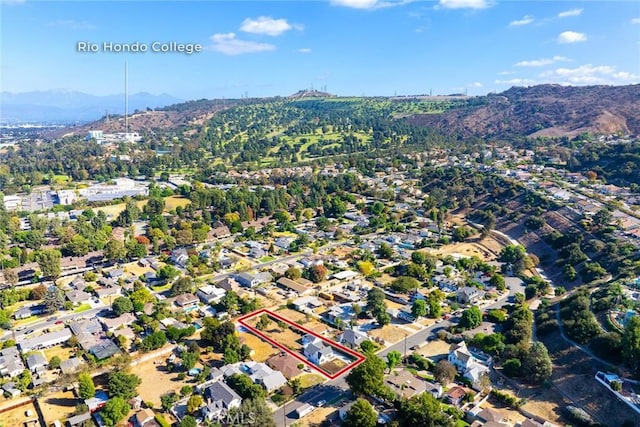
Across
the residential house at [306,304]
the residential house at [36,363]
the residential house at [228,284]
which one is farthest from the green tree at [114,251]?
the residential house at [306,304]

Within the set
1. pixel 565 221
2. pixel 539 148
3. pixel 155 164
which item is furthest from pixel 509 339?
pixel 155 164

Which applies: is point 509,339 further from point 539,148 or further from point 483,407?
point 539,148

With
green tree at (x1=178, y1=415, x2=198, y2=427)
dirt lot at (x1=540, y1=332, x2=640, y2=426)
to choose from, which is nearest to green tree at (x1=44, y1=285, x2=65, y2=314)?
green tree at (x1=178, y1=415, x2=198, y2=427)

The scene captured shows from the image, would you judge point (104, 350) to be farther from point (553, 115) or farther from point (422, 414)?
point (553, 115)

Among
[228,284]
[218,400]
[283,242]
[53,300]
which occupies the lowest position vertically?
[218,400]

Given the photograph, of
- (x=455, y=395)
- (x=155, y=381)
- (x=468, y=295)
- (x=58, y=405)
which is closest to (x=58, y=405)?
(x=58, y=405)

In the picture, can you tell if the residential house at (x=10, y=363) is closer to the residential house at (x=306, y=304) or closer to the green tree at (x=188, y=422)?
the green tree at (x=188, y=422)

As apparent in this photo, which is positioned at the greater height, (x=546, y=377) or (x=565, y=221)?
(x=565, y=221)
